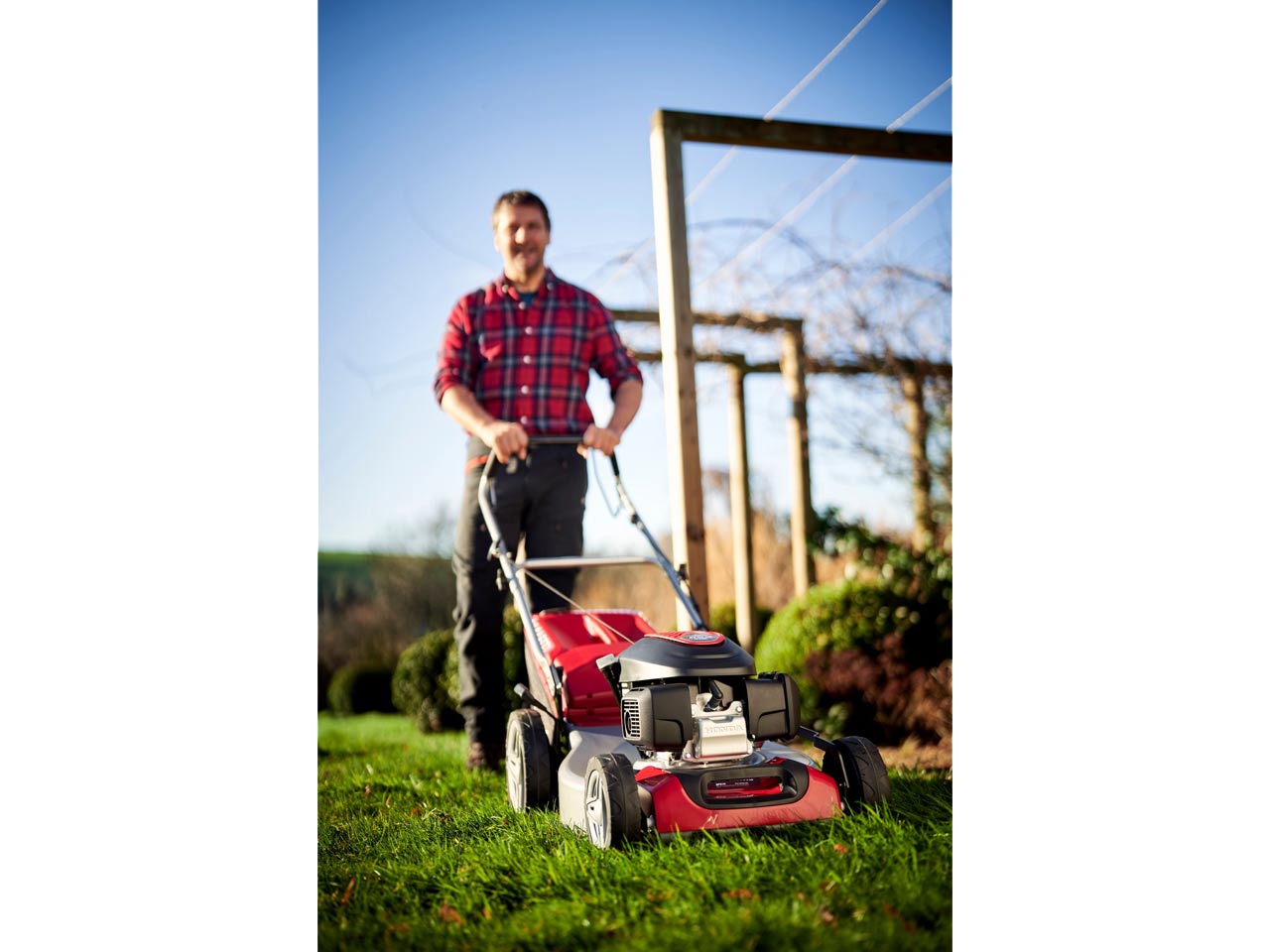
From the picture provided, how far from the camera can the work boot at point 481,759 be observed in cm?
355

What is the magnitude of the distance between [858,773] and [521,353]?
173cm

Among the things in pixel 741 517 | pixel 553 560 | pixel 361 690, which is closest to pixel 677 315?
pixel 553 560

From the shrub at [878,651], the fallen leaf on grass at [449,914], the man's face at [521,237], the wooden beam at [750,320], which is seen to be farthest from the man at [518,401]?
the wooden beam at [750,320]

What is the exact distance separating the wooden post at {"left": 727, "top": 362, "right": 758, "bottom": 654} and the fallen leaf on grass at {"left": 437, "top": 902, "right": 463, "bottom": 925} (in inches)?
136

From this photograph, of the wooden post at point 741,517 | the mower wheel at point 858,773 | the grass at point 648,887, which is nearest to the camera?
the grass at point 648,887

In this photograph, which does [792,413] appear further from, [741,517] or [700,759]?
[700,759]

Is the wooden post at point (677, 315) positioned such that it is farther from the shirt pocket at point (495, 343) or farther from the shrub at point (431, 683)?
the shrub at point (431, 683)

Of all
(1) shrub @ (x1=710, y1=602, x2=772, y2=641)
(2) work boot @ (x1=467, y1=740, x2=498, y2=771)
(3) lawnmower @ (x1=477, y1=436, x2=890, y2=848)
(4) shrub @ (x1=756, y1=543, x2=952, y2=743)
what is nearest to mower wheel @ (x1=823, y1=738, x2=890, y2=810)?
(3) lawnmower @ (x1=477, y1=436, x2=890, y2=848)

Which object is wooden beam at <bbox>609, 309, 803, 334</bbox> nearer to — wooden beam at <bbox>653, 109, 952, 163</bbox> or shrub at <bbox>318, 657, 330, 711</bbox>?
wooden beam at <bbox>653, 109, 952, 163</bbox>

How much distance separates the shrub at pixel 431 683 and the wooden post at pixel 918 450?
106 inches

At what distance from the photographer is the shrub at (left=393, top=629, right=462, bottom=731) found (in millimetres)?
6176

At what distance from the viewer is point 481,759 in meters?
3.57
